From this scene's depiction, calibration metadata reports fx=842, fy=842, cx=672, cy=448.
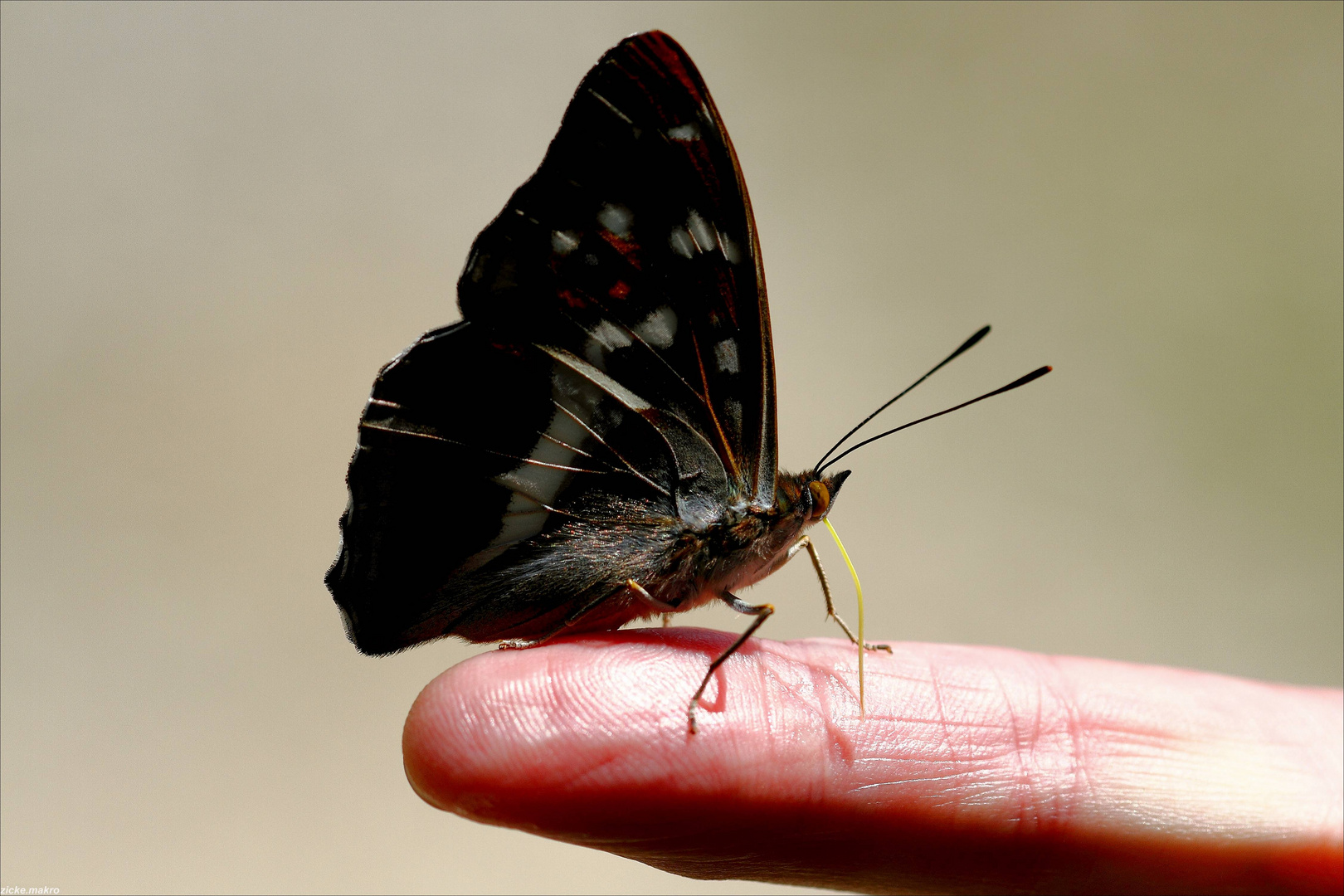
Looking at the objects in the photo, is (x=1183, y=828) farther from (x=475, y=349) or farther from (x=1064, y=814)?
(x=475, y=349)

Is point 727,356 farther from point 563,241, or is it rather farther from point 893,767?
point 893,767

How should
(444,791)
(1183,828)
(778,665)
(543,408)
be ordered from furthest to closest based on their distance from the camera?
(1183,828), (778,665), (543,408), (444,791)

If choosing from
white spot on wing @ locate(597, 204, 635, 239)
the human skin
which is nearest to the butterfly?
white spot on wing @ locate(597, 204, 635, 239)

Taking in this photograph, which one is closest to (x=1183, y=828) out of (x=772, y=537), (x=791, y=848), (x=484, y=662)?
(x=791, y=848)

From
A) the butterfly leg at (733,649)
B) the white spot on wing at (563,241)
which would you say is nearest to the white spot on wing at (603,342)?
the white spot on wing at (563,241)

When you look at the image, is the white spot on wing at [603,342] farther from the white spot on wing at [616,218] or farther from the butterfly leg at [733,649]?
the butterfly leg at [733,649]

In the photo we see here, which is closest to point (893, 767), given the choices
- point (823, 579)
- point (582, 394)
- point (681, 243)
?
point (823, 579)
